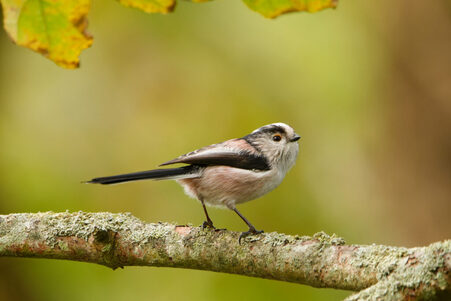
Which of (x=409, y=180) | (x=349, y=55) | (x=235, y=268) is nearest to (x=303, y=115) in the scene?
(x=349, y=55)

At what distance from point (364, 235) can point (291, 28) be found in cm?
394

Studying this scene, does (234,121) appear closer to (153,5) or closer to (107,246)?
(107,246)

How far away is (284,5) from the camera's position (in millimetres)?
2215

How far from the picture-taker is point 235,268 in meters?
3.44

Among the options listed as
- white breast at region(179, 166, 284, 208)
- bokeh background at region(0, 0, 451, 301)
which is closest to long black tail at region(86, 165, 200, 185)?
white breast at region(179, 166, 284, 208)

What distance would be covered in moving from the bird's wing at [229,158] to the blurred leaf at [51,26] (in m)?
2.07

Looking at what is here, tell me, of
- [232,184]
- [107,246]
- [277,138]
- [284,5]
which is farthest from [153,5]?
[277,138]

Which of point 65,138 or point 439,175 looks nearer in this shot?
point 439,175

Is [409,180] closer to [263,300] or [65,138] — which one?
[263,300]

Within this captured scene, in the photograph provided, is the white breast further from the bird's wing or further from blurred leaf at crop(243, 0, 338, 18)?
blurred leaf at crop(243, 0, 338, 18)

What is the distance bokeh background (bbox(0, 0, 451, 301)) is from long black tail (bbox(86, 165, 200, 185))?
300cm

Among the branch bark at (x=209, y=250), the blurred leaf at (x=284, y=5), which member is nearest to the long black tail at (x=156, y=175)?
the branch bark at (x=209, y=250)

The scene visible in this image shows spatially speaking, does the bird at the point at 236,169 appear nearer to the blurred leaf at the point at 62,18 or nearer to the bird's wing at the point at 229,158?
the bird's wing at the point at 229,158

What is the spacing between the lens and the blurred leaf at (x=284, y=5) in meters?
2.19
